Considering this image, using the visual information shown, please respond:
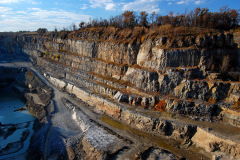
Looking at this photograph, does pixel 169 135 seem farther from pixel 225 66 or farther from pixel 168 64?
pixel 225 66

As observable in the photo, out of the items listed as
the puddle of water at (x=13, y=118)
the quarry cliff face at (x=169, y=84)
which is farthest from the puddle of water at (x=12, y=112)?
the quarry cliff face at (x=169, y=84)

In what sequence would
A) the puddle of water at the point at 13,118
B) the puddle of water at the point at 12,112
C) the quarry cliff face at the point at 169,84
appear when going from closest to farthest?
the quarry cliff face at the point at 169,84 < the puddle of water at the point at 13,118 < the puddle of water at the point at 12,112

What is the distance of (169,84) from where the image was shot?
72.8ft

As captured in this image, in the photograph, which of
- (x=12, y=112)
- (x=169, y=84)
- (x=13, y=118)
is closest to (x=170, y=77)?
(x=169, y=84)

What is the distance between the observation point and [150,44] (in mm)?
26516

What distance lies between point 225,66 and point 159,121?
11.5m

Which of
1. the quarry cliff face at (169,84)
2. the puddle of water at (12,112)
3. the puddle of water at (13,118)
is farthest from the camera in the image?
the puddle of water at (12,112)

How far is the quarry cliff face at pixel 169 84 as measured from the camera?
1897 centimetres

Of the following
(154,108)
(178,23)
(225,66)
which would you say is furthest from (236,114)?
(178,23)

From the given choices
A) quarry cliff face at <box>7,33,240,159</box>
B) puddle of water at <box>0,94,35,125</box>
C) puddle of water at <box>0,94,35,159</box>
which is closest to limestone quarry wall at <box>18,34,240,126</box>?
quarry cliff face at <box>7,33,240,159</box>

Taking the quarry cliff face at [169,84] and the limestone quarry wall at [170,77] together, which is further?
the limestone quarry wall at [170,77]

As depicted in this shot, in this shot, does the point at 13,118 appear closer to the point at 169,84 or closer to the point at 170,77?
the point at 169,84

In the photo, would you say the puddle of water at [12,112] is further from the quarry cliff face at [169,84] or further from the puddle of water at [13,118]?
the quarry cliff face at [169,84]

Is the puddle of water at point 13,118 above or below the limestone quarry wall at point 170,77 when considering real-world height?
below
